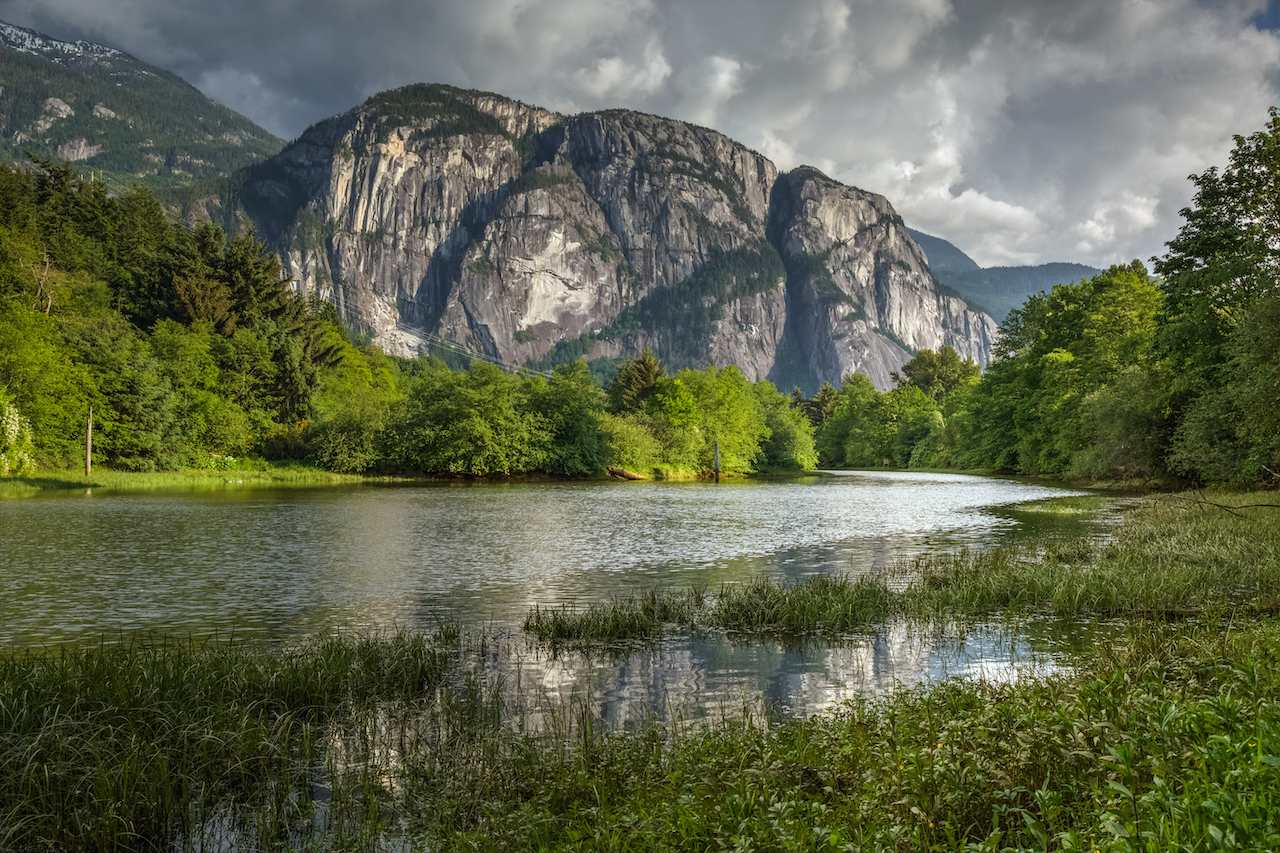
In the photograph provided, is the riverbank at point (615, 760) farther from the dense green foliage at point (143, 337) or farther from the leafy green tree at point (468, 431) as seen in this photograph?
the leafy green tree at point (468, 431)

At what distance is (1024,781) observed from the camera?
176 inches

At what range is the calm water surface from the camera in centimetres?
913

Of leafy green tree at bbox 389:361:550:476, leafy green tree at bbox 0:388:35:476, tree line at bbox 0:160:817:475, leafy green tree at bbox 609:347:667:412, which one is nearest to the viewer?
leafy green tree at bbox 0:388:35:476

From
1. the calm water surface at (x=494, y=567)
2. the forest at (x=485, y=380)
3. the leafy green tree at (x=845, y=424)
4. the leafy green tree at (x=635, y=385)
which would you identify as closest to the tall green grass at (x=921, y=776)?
the calm water surface at (x=494, y=567)

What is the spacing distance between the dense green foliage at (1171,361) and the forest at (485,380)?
0.11m

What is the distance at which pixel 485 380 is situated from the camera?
217 feet

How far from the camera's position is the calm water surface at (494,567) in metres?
9.13

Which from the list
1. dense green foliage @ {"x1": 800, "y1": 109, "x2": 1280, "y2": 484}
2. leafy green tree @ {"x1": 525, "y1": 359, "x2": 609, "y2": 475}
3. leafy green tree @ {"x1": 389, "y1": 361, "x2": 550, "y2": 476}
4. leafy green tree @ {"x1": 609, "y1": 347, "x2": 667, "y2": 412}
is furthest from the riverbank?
leafy green tree @ {"x1": 609, "y1": 347, "x2": 667, "y2": 412}

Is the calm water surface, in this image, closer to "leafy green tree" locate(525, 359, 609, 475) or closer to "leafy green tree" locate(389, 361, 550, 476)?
"leafy green tree" locate(389, 361, 550, 476)

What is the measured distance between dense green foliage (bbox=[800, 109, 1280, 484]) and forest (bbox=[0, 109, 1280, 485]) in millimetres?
114

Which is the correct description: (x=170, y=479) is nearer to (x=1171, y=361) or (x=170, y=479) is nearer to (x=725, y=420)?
(x=725, y=420)

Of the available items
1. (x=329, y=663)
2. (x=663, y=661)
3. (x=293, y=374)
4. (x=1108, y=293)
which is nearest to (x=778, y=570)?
(x=663, y=661)

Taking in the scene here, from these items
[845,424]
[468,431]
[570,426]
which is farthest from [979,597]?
[845,424]

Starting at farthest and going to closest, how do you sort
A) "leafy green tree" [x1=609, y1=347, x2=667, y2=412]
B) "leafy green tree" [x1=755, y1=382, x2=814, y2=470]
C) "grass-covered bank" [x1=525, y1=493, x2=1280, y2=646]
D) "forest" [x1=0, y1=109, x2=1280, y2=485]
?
"leafy green tree" [x1=755, y1=382, x2=814, y2=470] < "leafy green tree" [x1=609, y1=347, x2=667, y2=412] < "forest" [x1=0, y1=109, x2=1280, y2=485] < "grass-covered bank" [x1=525, y1=493, x2=1280, y2=646]
